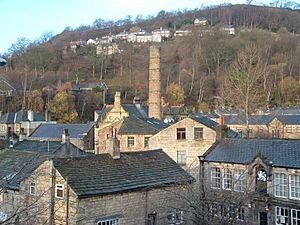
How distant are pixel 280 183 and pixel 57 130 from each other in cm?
3200

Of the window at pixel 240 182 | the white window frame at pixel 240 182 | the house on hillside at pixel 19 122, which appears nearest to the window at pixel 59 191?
the white window frame at pixel 240 182

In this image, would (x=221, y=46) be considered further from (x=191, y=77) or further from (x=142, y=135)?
(x=142, y=135)

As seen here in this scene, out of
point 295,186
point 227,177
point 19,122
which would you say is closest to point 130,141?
point 227,177

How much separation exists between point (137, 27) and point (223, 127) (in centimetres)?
15317

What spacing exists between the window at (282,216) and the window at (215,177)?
150 inches

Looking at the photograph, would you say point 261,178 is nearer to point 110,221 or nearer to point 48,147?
point 110,221

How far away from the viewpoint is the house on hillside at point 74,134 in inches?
→ 1893

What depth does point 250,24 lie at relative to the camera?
14625 centimetres

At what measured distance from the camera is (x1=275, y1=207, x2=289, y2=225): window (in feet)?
68.6

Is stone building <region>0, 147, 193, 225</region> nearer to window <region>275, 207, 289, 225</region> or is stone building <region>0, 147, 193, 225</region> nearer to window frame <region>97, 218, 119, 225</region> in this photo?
window frame <region>97, 218, 119, 225</region>

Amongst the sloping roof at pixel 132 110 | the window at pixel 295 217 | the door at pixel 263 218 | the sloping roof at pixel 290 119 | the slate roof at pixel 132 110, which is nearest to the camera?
the window at pixel 295 217

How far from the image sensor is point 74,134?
50500 millimetres

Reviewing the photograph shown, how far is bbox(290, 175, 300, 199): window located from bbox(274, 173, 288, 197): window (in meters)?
0.35

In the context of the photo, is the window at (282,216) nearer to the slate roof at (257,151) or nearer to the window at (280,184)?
the window at (280,184)
